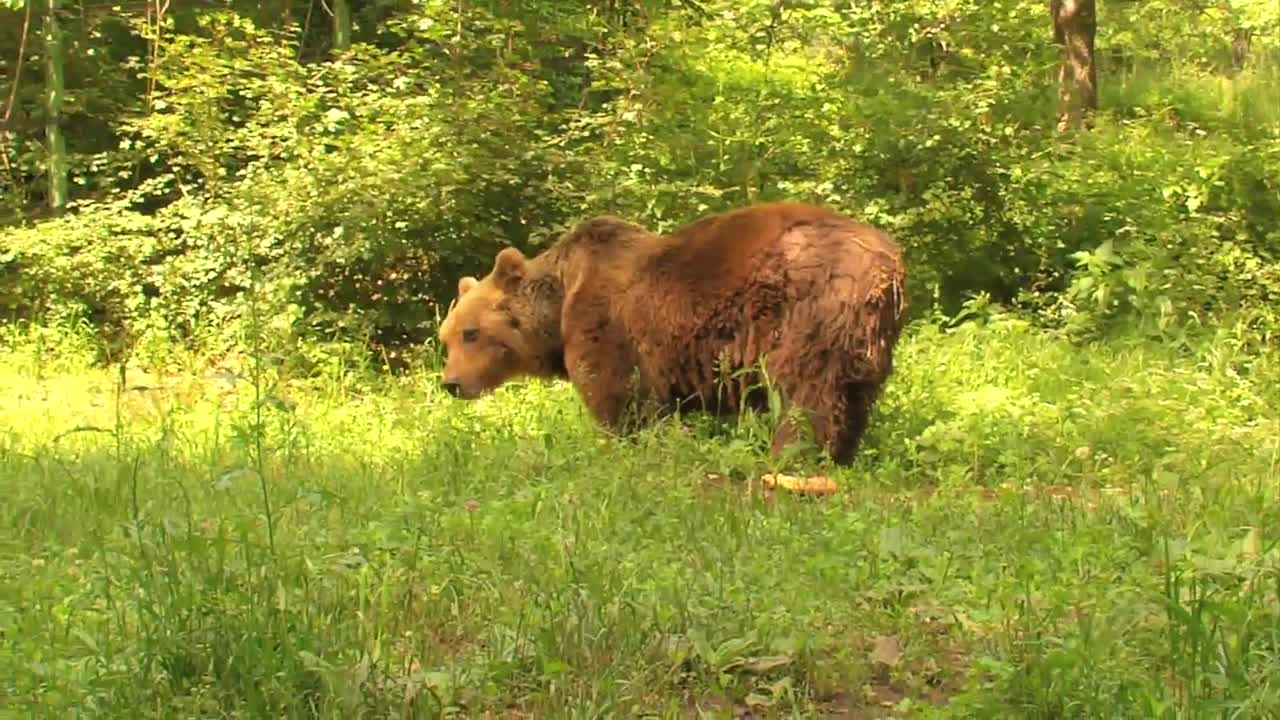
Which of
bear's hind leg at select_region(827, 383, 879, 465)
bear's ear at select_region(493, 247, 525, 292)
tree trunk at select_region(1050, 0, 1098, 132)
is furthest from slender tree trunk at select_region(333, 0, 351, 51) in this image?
bear's hind leg at select_region(827, 383, 879, 465)

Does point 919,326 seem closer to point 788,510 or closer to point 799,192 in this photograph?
point 799,192

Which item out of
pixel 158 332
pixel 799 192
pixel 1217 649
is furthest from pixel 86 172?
pixel 1217 649

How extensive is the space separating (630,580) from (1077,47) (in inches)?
507

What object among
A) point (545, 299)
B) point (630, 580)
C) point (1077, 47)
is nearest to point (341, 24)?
point (545, 299)

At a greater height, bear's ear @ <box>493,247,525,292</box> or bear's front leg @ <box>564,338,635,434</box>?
bear's ear @ <box>493,247,525,292</box>

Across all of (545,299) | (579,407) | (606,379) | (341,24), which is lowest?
(579,407)

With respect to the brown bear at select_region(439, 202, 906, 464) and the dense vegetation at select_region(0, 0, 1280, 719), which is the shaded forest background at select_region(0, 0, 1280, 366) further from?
the brown bear at select_region(439, 202, 906, 464)

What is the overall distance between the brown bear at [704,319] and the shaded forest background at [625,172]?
339 centimetres

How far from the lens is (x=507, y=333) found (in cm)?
896

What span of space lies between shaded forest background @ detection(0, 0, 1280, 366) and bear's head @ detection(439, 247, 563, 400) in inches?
126

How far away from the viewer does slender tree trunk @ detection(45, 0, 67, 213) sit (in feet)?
48.4

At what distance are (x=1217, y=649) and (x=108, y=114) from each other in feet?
51.4

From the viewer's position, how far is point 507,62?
13.5 metres

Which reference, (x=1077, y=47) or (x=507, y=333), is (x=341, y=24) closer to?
(x=507, y=333)
